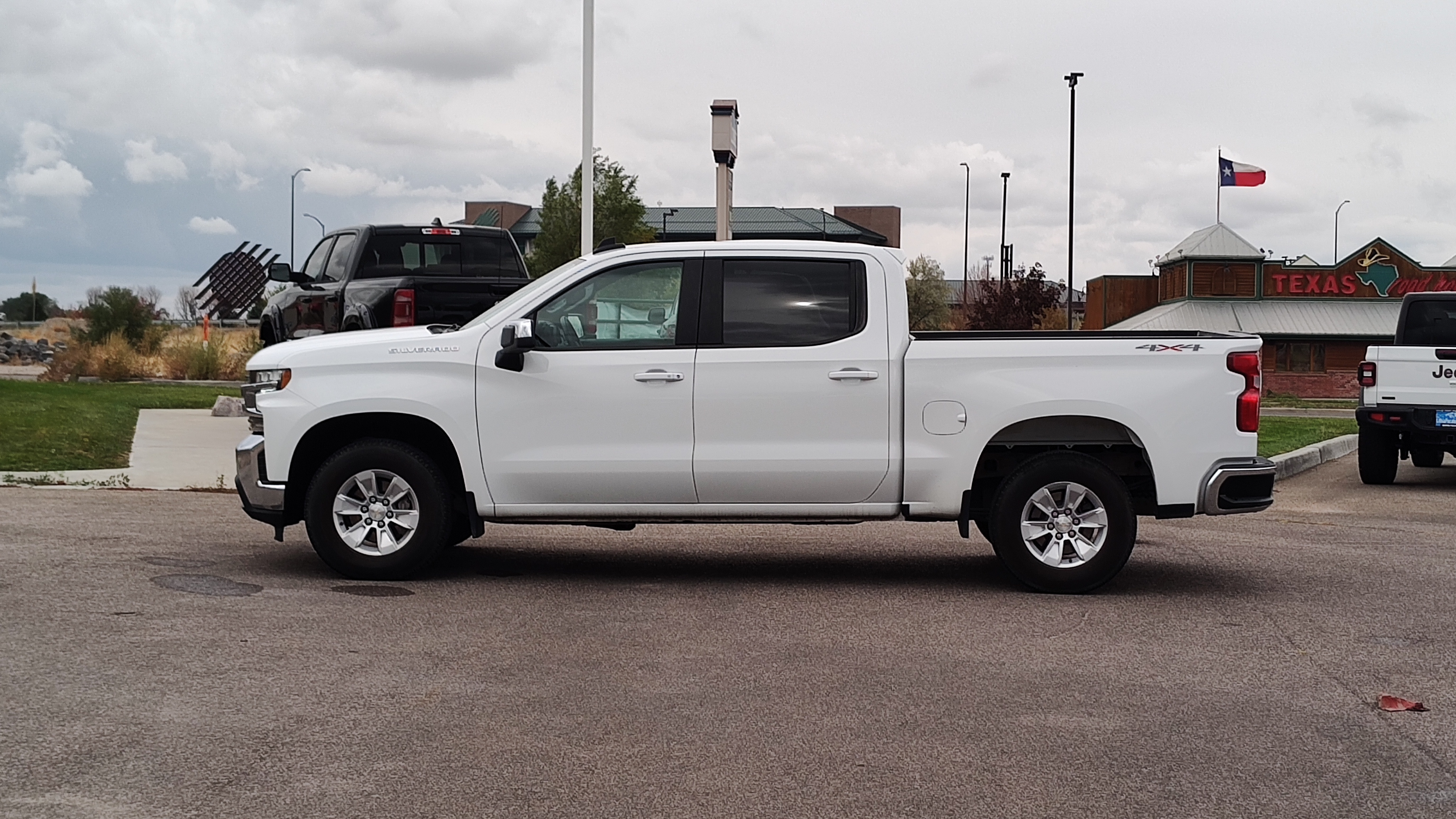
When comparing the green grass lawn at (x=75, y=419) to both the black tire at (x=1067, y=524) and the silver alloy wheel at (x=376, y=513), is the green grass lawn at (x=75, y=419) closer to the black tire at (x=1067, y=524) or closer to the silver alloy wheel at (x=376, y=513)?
the silver alloy wheel at (x=376, y=513)

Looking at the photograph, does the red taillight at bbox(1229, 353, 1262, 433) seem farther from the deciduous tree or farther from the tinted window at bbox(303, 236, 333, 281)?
the deciduous tree

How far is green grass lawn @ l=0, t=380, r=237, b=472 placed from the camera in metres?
14.4

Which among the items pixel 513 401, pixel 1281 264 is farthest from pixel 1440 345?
pixel 1281 264

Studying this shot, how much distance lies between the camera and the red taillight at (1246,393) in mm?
8281

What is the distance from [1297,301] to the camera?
49250 millimetres

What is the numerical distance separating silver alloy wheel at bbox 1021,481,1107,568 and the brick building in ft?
132

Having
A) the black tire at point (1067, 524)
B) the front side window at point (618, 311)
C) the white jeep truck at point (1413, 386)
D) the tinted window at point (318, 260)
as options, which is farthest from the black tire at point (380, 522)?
the white jeep truck at point (1413, 386)

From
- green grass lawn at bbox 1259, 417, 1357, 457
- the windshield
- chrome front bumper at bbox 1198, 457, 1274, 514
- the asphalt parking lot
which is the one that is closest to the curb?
green grass lawn at bbox 1259, 417, 1357, 457

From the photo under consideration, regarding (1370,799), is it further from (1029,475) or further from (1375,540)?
(1375,540)

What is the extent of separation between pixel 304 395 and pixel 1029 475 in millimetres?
4202

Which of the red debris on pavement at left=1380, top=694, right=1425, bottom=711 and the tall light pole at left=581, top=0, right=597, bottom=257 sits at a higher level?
the tall light pole at left=581, top=0, right=597, bottom=257

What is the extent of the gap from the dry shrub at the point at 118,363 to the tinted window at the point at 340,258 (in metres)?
17.3

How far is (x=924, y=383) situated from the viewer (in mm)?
8273

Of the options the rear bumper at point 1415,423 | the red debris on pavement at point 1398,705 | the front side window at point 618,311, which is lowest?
the red debris on pavement at point 1398,705
